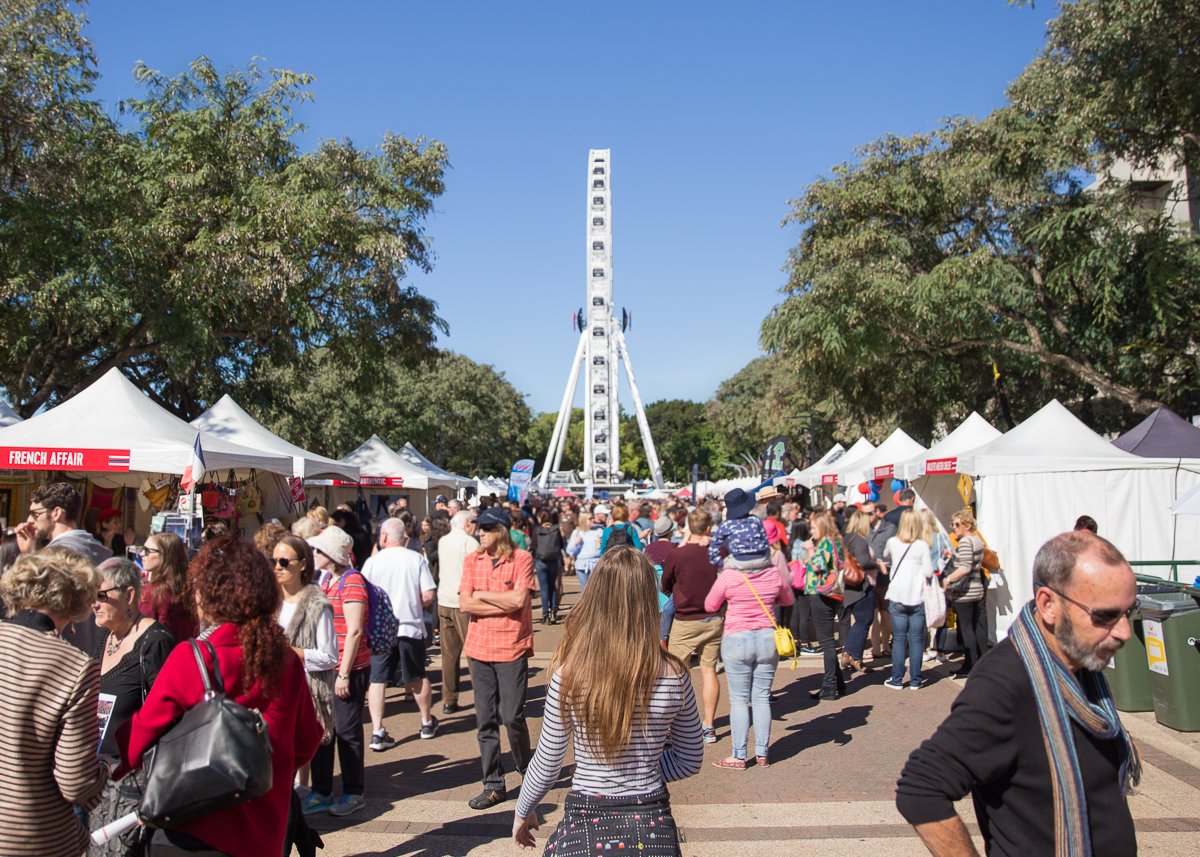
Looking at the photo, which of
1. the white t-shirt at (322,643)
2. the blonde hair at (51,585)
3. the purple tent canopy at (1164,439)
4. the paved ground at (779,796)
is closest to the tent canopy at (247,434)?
the paved ground at (779,796)

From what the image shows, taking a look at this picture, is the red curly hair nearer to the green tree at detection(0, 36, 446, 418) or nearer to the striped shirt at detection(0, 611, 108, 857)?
the striped shirt at detection(0, 611, 108, 857)

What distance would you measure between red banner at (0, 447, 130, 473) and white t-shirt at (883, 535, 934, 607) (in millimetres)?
8262

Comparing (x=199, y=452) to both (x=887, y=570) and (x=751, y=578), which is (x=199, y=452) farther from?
(x=887, y=570)

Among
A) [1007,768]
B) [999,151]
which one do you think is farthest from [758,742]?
[999,151]

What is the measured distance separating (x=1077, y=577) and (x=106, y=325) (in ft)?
64.3

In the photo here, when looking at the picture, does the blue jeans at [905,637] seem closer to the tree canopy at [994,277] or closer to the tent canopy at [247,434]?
the tent canopy at [247,434]

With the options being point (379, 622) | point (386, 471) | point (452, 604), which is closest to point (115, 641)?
point (379, 622)

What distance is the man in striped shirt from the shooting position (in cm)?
628

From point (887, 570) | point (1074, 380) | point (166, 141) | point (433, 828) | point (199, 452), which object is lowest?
point (433, 828)

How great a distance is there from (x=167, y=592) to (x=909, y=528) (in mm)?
7438

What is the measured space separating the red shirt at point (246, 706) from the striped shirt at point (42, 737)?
18cm

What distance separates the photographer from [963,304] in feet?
68.4

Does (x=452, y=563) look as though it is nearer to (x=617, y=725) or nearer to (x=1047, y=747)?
(x=617, y=725)

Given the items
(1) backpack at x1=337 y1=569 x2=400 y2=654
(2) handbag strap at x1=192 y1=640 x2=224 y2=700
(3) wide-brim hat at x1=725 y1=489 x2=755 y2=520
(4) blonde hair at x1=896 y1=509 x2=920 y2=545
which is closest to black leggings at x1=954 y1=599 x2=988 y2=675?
(4) blonde hair at x1=896 y1=509 x2=920 y2=545
